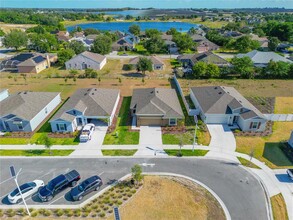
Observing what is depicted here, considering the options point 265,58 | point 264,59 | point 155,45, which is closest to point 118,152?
point 264,59

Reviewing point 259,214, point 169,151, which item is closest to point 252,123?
point 169,151

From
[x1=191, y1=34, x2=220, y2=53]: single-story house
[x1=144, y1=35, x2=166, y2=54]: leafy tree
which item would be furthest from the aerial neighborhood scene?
[x1=191, y1=34, x2=220, y2=53]: single-story house

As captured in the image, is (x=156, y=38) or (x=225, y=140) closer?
(x=225, y=140)

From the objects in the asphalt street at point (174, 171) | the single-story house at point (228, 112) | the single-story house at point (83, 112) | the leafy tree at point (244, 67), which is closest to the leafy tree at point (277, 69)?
the leafy tree at point (244, 67)

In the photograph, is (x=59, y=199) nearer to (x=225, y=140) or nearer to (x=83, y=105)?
(x=83, y=105)

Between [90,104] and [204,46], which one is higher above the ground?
[90,104]

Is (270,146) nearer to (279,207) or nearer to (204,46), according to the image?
(279,207)

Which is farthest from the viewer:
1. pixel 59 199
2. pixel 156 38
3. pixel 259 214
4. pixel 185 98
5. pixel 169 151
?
pixel 156 38
